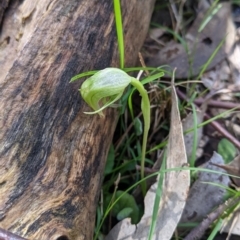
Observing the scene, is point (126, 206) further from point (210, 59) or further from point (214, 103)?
point (210, 59)

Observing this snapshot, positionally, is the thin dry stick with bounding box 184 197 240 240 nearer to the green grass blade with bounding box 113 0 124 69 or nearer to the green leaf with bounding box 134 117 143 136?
the green leaf with bounding box 134 117 143 136

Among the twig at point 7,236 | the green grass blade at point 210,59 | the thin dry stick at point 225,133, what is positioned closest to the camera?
the twig at point 7,236

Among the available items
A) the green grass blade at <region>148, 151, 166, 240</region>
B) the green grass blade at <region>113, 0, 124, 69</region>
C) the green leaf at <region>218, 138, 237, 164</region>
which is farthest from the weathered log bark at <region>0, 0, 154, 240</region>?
the green leaf at <region>218, 138, 237, 164</region>

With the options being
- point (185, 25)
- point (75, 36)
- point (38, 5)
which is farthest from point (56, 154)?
point (185, 25)

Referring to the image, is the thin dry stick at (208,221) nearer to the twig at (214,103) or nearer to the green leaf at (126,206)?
the green leaf at (126,206)

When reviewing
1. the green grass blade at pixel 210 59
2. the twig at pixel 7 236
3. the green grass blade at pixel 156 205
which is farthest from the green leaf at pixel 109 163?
the twig at pixel 7 236

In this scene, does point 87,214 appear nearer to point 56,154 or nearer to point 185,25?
point 56,154

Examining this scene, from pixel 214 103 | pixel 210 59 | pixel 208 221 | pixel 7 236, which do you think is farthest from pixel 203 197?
pixel 7 236
